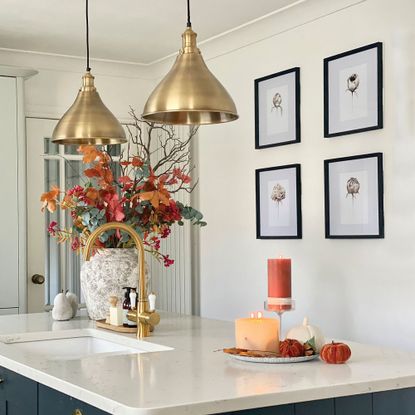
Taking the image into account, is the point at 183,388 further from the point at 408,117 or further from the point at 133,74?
the point at 133,74

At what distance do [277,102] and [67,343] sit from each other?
1.96 m

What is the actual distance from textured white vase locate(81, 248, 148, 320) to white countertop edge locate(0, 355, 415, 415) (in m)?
1.13

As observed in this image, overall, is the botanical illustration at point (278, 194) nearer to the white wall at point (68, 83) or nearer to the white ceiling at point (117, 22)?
the white ceiling at point (117, 22)

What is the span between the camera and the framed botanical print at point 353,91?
3.74m

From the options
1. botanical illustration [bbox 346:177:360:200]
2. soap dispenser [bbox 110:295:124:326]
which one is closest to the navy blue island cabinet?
soap dispenser [bbox 110:295:124:326]

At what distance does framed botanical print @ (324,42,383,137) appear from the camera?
12.3ft

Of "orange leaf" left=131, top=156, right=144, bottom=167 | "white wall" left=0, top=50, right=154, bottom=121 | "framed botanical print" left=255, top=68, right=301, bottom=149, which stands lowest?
"orange leaf" left=131, top=156, right=144, bottom=167

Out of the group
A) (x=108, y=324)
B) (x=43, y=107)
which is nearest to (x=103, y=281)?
(x=108, y=324)

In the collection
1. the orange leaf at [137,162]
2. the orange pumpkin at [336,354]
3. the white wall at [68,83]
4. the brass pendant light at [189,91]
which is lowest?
the orange pumpkin at [336,354]

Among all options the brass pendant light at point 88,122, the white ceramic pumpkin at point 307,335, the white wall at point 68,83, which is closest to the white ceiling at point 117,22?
the white wall at point 68,83

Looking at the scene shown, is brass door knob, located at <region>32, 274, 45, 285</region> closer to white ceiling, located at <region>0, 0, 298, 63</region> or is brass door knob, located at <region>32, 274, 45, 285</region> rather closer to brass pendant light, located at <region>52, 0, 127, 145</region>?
white ceiling, located at <region>0, 0, 298, 63</region>

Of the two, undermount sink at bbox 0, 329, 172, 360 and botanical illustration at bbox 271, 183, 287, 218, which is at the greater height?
botanical illustration at bbox 271, 183, 287, 218

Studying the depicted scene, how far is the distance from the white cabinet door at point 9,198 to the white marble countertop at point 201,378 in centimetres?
239

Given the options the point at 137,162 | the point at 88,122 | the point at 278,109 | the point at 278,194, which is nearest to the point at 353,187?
the point at 278,194
